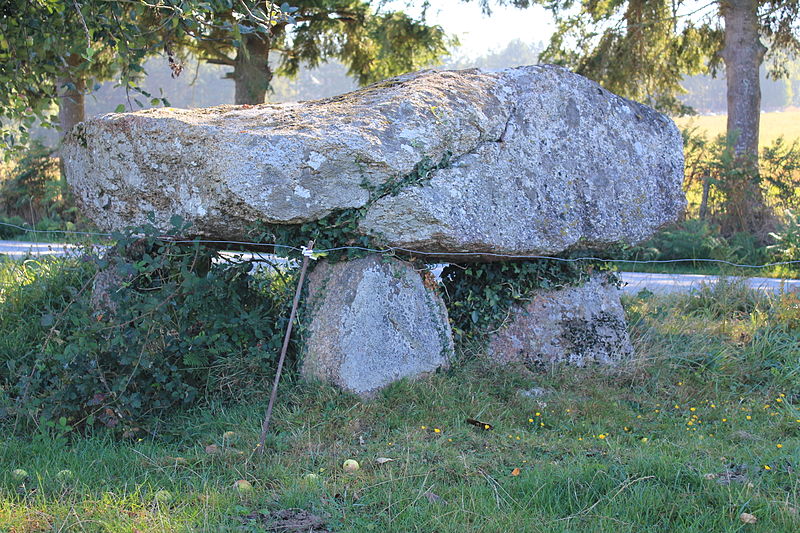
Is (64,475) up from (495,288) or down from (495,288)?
down

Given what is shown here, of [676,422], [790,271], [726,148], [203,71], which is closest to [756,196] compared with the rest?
[726,148]

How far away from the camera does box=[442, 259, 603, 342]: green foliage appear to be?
5316 millimetres

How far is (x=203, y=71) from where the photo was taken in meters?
58.9

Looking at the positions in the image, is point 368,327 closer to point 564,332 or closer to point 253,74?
point 564,332

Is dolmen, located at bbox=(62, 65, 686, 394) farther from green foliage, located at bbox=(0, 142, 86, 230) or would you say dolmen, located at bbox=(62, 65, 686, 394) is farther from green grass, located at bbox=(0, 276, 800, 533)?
green foliage, located at bbox=(0, 142, 86, 230)

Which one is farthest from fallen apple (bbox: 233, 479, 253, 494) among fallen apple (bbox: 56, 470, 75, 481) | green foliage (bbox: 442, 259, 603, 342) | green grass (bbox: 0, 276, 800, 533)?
green foliage (bbox: 442, 259, 603, 342)

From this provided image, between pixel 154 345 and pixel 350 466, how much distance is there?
5.61 feet

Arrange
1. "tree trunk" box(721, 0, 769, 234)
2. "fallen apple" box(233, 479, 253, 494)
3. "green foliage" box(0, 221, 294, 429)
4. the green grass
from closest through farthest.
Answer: the green grass → "fallen apple" box(233, 479, 253, 494) → "green foliage" box(0, 221, 294, 429) → "tree trunk" box(721, 0, 769, 234)

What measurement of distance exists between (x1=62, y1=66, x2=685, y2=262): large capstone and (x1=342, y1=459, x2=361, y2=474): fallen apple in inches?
60.3

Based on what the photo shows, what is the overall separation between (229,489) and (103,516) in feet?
1.82

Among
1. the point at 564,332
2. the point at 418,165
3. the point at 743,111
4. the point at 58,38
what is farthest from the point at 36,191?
the point at 743,111

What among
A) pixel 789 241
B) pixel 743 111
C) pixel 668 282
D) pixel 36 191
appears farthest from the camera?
pixel 36 191

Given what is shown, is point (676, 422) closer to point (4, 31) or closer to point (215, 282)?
point (215, 282)

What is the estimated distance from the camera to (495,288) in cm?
536
